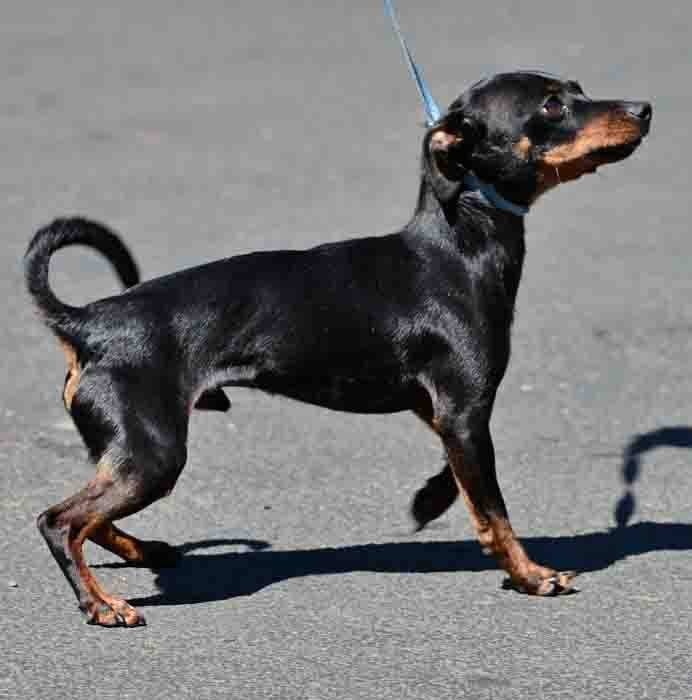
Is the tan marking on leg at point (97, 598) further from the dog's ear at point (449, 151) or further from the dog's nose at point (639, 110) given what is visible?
the dog's nose at point (639, 110)

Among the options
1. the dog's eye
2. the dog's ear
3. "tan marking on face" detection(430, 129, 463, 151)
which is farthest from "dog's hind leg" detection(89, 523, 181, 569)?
the dog's eye

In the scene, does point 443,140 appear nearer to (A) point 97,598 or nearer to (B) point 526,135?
(B) point 526,135

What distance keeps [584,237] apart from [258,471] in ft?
12.2

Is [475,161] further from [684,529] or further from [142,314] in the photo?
[684,529]

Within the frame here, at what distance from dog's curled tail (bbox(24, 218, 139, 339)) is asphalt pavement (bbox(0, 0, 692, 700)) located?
869 millimetres

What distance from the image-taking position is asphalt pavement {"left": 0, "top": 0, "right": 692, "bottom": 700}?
202 inches

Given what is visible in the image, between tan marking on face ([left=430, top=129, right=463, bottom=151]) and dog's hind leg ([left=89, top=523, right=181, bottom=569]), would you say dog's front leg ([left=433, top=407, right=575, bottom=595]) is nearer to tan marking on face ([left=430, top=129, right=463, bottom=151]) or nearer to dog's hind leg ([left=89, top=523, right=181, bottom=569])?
tan marking on face ([left=430, top=129, right=463, bottom=151])

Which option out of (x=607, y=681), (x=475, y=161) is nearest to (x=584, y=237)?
(x=475, y=161)

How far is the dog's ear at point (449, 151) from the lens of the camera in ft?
18.5

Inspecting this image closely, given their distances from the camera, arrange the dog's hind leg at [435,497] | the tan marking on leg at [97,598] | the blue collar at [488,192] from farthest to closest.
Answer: the dog's hind leg at [435,497] < the blue collar at [488,192] < the tan marking on leg at [97,598]

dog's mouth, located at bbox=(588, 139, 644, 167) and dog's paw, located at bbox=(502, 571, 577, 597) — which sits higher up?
dog's mouth, located at bbox=(588, 139, 644, 167)

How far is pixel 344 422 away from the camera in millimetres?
7441

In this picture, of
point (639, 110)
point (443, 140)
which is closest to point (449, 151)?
point (443, 140)

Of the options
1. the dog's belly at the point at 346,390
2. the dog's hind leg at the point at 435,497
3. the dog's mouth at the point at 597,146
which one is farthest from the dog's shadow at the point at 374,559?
the dog's mouth at the point at 597,146
